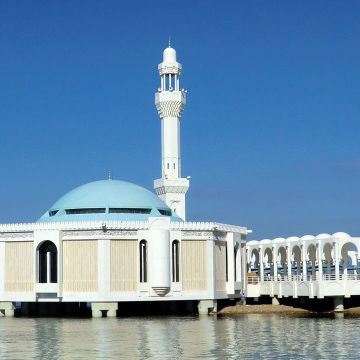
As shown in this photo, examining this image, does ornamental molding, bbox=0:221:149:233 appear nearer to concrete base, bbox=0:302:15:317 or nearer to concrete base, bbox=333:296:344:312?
concrete base, bbox=0:302:15:317

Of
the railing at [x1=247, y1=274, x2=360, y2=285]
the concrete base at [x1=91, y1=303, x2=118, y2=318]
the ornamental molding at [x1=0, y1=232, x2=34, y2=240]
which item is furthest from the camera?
the railing at [x1=247, y1=274, x2=360, y2=285]

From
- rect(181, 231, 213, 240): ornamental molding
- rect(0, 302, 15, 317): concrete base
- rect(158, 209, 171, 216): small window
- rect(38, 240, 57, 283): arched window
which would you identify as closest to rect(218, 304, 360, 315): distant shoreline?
rect(181, 231, 213, 240): ornamental molding

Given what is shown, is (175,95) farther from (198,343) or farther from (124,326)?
(198,343)

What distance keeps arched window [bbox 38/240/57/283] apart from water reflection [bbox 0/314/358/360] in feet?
19.3

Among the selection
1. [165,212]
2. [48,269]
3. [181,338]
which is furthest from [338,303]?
[181,338]

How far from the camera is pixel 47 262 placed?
7250 centimetres

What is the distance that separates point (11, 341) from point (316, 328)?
1949 cm

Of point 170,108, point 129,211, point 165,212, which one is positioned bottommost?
point 129,211

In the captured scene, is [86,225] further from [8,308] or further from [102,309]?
[8,308]

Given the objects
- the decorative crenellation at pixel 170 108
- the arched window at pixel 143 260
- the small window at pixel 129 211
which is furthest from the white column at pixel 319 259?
the decorative crenellation at pixel 170 108

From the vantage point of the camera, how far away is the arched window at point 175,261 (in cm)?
7281

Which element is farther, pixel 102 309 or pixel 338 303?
pixel 338 303

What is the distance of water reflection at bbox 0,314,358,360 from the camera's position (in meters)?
41.1

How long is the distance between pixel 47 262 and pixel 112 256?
5.74 metres
